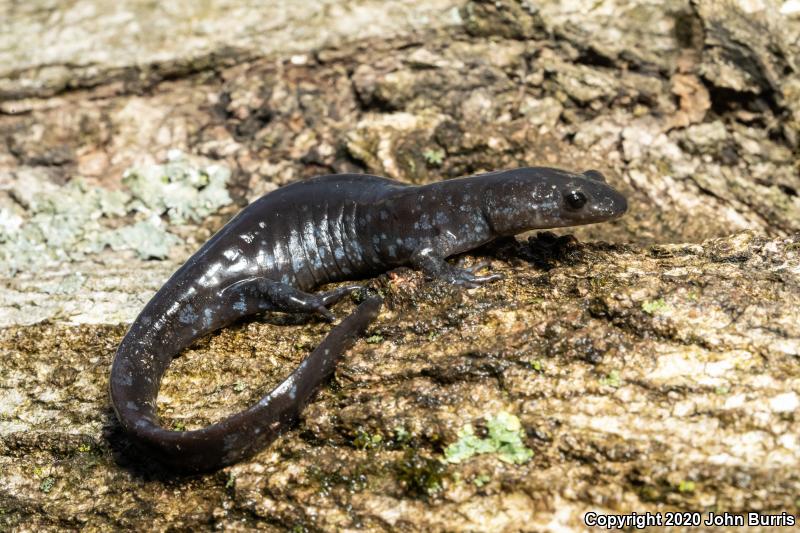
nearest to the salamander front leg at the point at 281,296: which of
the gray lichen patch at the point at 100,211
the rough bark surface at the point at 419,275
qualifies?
the rough bark surface at the point at 419,275

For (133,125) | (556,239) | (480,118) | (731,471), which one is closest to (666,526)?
(731,471)

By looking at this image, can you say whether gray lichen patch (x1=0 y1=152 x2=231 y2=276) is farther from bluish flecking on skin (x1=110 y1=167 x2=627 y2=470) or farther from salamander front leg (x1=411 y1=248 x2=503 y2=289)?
salamander front leg (x1=411 y1=248 x2=503 y2=289)

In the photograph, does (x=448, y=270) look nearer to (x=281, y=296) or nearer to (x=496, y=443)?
(x=281, y=296)

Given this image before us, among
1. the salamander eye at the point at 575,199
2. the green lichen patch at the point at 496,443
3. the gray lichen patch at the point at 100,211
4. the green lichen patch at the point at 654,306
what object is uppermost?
the salamander eye at the point at 575,199

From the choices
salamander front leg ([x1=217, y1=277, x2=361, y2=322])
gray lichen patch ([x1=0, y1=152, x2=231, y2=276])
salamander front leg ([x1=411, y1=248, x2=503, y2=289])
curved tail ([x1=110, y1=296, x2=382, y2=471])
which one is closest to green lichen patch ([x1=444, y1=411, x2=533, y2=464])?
curved tail ([x1=110, y1=296, x2=382, y2=471])

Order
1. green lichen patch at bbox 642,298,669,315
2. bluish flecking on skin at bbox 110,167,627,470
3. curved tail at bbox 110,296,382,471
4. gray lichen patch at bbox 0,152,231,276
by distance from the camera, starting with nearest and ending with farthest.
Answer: curved tail at bbox 110,296,382,471 < green lichen patch at bbox 642,298,669,315 < bluish flecking on skin at bbox 110,167,627,470 < gray lichen patch at bbox 0,152,231,276

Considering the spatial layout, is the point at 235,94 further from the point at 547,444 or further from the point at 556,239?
the point at 547,444

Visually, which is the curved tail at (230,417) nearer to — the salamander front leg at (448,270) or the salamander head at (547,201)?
the salamander front leg at (448,270)
